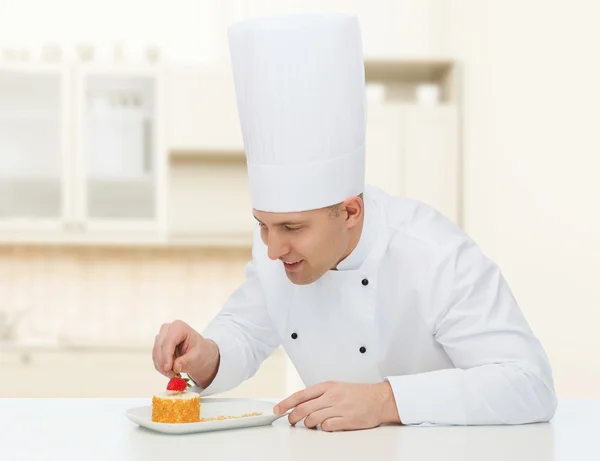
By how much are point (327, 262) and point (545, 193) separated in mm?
1665

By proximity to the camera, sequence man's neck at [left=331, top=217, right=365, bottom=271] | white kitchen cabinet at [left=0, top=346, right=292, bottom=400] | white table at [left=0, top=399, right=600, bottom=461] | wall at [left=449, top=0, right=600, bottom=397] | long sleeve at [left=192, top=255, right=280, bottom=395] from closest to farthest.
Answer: white table at [left=0, top=399, right=600, bottom=461]
man's neck at [left=331, top=217, right=365, bottom=271]
long sleeve at [left=192, top=255, right=280, bottom=395]
wall at [left=449, top=0, right=600, bottom=397]
white kitchen cabinet at [left=0, top=346, right=292, bottom=400]

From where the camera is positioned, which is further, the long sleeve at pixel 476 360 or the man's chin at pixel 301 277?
the man's chin at pixel 301 277

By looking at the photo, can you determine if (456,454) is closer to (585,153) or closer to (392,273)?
(392,273)

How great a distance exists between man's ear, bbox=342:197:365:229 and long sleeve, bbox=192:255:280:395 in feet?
1.11

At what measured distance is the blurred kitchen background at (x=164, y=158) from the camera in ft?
12.3

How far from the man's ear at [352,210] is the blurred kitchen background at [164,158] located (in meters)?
1.71

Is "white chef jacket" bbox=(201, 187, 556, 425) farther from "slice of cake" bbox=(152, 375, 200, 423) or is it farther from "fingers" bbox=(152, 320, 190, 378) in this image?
"slice of cake" bbox=(152, 375, 200, 423)

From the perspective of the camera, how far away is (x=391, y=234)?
68.9 inches

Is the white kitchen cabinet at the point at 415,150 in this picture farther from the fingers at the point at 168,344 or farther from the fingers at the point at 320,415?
the fingers at the point at 320,415

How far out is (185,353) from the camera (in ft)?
5.38

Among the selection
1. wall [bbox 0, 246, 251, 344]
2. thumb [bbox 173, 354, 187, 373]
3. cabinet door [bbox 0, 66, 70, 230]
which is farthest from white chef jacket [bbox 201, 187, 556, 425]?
wall [bbox 0, 246, 251, 344]

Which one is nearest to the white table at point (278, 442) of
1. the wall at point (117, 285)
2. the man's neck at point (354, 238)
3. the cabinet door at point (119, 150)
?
the man's neck at point (354, 238)

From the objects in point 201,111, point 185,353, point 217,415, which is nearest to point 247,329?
point 185,353

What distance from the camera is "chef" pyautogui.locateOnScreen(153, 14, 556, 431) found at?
146 centimetres
